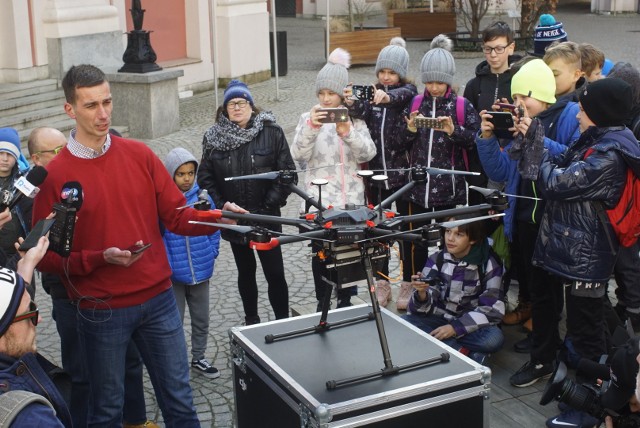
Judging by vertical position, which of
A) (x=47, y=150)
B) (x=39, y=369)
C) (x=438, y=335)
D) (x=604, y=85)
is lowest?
(x=438, y=335)

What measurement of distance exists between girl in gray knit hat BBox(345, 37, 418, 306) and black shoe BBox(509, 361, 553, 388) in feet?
4.45

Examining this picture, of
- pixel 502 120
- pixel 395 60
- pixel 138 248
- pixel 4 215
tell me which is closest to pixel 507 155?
pixel 502 120

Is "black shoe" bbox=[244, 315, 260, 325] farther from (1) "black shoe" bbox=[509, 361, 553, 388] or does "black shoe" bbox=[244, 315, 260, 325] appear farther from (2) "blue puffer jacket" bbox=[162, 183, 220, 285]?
(1) "black shoe" bbox=[509, 361, 553, 388]

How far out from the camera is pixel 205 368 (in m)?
6.14

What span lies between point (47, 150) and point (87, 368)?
1.87m

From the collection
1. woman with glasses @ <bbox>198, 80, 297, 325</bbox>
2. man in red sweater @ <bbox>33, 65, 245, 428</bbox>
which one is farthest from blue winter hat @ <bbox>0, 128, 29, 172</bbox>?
man in red sweater @ <bbox>33, 65, 245, 428</bbox>

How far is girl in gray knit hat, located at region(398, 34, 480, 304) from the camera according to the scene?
6.40 m

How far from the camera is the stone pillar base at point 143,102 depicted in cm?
1359

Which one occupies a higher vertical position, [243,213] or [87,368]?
[243,213]

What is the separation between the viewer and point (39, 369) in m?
3.28

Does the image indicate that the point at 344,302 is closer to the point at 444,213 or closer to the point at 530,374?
the point at 530,374

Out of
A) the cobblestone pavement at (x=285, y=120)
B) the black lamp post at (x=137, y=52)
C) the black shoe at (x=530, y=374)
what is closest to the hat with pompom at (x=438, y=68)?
the cobblestone pavement at (x=285, y=120)

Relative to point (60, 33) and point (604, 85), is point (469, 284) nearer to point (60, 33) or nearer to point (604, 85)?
point (604, 85)

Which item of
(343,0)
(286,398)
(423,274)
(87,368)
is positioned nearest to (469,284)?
(423,274)
